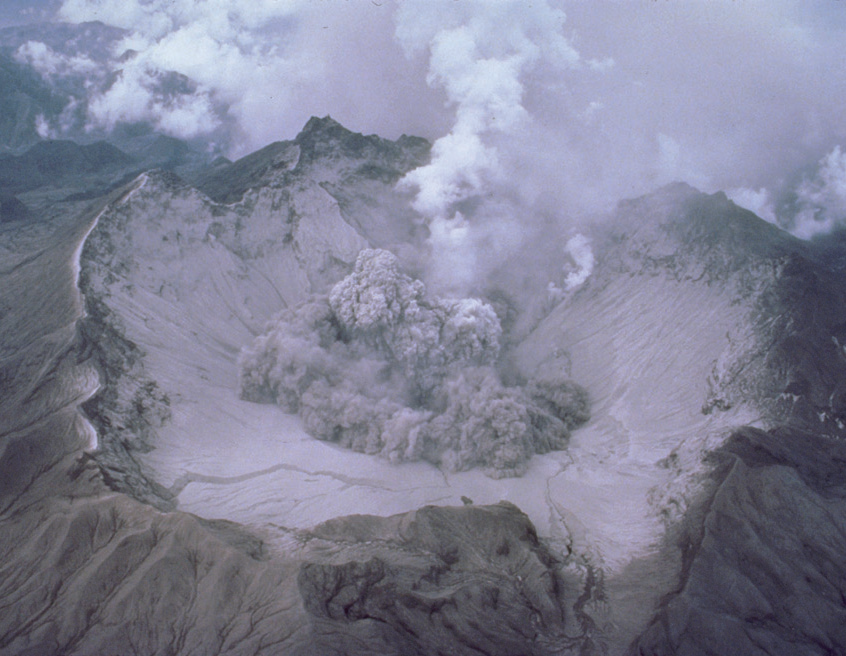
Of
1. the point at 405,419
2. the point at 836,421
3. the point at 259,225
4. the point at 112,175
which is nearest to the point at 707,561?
the point at 836,421

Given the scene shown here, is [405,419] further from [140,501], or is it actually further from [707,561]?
[707,561]

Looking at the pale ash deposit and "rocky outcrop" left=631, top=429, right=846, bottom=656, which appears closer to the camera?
"rocky outcrop" left=631, top=429, right=846, bottom=656

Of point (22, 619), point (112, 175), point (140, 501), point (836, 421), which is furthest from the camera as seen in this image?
point (112, 175)

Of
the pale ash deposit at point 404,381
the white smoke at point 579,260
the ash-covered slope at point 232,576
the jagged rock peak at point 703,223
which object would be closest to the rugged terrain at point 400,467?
the ash-covered slope at point 232,576

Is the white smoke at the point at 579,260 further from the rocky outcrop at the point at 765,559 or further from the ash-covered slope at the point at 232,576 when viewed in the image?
the ash-covered slope at the point at 232,576

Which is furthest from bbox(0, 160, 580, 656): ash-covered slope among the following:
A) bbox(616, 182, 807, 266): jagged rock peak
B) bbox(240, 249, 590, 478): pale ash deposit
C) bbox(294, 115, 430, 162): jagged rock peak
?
bbox(294, 115, 430, 162): jagged rock peak

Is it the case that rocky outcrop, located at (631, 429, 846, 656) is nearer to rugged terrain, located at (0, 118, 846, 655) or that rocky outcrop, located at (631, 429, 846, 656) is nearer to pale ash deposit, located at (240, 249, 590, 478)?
rugged terrain, located at (0, 118, 846, 655)
